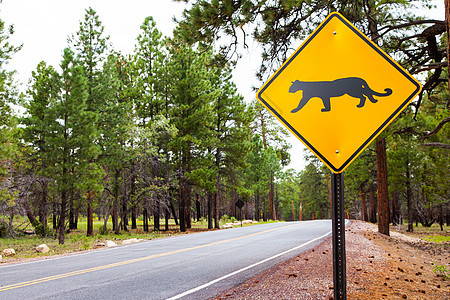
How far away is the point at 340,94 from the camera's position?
2443 mm

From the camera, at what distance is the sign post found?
2393 millimetres

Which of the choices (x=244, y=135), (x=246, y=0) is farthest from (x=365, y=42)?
(x=244, y=135)

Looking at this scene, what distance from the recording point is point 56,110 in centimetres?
1588

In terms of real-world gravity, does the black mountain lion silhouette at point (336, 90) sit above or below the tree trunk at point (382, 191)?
above

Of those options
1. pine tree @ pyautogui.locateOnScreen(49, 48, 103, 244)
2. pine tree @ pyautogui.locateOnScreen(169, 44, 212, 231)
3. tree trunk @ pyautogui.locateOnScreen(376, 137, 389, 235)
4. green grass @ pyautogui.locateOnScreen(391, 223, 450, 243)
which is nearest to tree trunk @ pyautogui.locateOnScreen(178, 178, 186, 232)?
pine tree @ pyautogui.locateOnScreen(169, 44, 212, 231)

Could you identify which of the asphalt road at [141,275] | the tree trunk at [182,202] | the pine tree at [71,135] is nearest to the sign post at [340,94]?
the asphalt road at [141,275]

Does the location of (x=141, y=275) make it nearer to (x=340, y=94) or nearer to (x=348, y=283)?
(x=348, y=283)

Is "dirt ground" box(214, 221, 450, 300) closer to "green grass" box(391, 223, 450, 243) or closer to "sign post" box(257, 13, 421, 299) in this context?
"sign post" box(257, 13, 421, 299)

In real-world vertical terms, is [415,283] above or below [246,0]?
below

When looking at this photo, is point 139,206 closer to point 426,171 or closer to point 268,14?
point 268,14

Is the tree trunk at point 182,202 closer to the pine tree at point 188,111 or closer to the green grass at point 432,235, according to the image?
the pine tree at point 188,111

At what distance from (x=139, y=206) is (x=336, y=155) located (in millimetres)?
21522

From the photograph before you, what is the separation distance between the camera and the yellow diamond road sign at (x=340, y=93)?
7.87 feet

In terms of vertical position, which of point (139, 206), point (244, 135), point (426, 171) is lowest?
point (139, 206)
